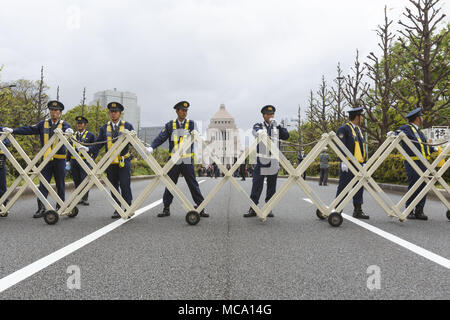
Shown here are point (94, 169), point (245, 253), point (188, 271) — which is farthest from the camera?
point (94, 169)

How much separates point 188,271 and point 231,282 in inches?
18.7

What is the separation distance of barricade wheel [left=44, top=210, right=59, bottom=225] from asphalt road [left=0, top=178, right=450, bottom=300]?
111mm

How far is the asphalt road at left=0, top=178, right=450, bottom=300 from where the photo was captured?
2.43 meters

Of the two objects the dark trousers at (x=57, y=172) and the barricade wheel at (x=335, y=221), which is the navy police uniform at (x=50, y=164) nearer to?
the dark trousers at (x=57, y=172)

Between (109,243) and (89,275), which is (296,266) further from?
(109,243)

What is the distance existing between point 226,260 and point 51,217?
3.29 m

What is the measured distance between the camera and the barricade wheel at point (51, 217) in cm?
506

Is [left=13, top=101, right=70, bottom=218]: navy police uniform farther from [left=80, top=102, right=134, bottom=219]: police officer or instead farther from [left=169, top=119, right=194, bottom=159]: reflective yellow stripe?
[left=169, top=119, right=194, bottom=159]: reflective yellow stripe

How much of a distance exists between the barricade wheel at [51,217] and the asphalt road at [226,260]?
A: 111 millimetres

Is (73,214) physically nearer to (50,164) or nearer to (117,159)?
(50,164)

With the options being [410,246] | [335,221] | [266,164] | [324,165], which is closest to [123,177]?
[266,164]

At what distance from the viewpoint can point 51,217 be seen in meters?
5.07
